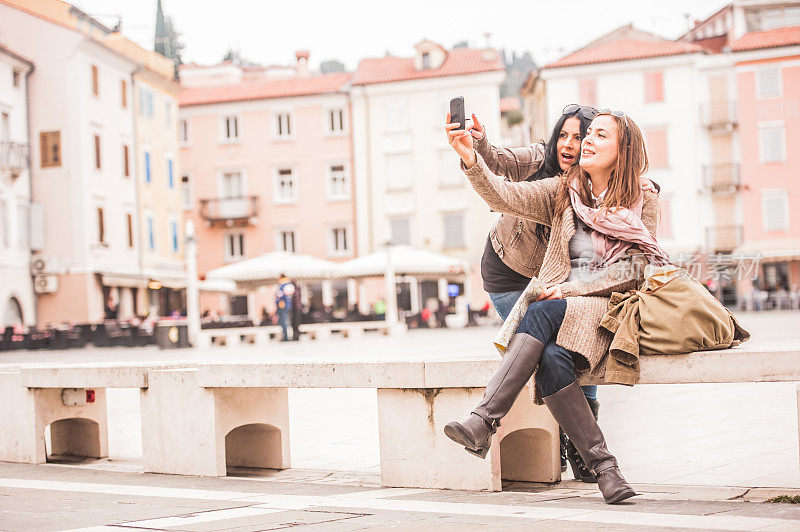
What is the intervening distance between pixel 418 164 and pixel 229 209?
32.5 ft

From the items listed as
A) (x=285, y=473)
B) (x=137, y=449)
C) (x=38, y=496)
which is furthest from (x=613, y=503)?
(x=137, y=449)

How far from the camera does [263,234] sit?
190 feet

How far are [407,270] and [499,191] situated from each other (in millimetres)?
32070

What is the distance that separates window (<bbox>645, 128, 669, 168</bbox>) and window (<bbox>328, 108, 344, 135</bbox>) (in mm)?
14974

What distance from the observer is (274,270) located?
35.2 meters

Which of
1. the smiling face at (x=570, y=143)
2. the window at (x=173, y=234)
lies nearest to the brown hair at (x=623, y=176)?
the smiling face at (x=570, y=143)

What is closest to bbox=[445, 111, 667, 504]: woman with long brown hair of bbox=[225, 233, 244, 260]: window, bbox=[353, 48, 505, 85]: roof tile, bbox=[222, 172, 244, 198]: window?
bbox=[353, 48, 505, 85]: roof tile

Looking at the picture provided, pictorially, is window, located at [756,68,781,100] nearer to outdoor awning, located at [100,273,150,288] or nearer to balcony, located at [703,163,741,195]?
balcony, located at [703,163,741,195]

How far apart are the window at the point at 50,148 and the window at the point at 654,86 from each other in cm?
2766

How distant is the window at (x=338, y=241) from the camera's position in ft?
188

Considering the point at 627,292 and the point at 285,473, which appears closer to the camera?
the point at 627,292

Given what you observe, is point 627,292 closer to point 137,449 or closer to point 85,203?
point 137,449

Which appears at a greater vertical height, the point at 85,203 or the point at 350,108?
the point at 350,108

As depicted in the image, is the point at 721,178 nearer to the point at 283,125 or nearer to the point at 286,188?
the point at 286,188
